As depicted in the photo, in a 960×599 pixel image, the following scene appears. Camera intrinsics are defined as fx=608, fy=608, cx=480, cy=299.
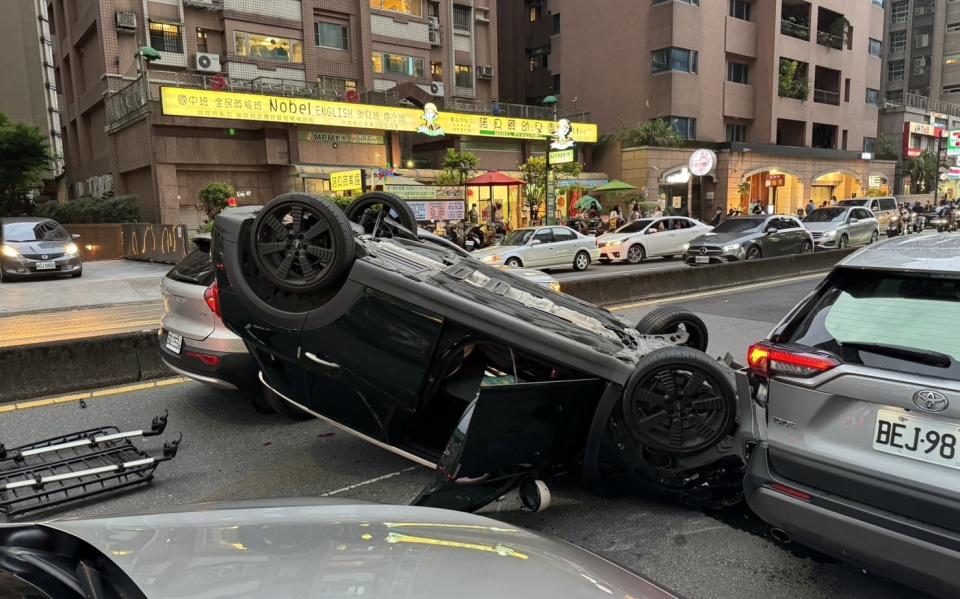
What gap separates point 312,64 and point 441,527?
3596 centimetres

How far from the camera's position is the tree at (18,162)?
3148 cm

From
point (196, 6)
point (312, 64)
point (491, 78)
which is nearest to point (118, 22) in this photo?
point (196, 6)

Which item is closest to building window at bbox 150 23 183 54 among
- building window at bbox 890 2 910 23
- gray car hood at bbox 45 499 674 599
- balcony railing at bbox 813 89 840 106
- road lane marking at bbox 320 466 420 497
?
road lane marking at bbox 320 466 420 497

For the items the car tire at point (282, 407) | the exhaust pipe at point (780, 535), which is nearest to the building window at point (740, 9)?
the car tire at point (282, 407)

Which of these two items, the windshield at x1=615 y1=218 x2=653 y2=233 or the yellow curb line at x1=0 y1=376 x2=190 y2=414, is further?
the windshield at x1=615 y1=218 x2=653 y2=233

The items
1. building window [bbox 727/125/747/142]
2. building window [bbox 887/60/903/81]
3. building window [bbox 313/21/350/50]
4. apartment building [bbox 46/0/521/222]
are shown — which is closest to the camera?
apartment building [bbox 46/0/521/222]

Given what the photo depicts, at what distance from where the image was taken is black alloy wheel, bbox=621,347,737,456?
3.26m

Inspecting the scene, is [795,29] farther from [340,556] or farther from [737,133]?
[340,556]

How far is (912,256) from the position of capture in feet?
9.17

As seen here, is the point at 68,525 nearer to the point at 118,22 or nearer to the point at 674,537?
the point at 674,537

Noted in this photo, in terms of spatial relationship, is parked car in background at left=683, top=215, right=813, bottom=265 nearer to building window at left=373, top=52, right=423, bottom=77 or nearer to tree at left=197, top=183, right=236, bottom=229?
tree at left=197, top=183, right=236, bottom=229

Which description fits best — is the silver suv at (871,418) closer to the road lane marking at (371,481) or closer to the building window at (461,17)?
the road lane marking at (371,481)

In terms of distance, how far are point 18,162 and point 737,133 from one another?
4323cm

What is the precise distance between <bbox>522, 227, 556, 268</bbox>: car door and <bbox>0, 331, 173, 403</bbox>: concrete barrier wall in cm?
1190
